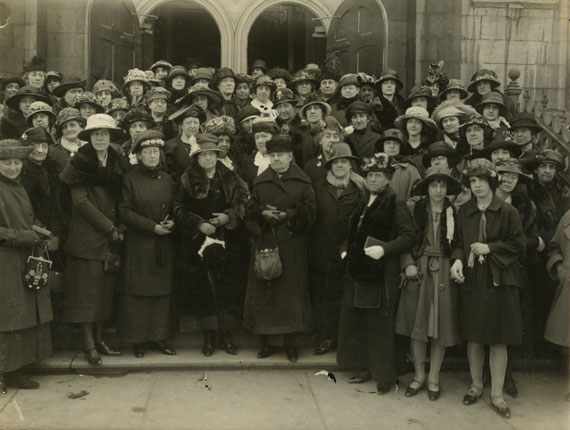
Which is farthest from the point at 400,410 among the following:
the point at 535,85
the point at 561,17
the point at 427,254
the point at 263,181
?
the point at 561,17

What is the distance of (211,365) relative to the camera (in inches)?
→ 246

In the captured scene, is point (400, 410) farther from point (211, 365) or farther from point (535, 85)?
point (535, 85)

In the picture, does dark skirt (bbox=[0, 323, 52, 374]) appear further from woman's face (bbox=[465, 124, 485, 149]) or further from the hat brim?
woman's face (bbox=[465, 124, 485, 149])

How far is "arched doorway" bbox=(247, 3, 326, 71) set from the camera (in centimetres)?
1580

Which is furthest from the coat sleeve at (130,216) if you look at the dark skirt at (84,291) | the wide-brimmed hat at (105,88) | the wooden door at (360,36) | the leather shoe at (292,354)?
the wooden door at (360,36)

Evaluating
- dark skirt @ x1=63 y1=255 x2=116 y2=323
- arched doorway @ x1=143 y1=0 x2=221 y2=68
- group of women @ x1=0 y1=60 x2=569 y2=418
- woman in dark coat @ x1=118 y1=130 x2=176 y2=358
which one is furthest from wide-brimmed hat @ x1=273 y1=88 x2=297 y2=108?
arched doorway @ x1=143 y1=0 x2=221 y2=68

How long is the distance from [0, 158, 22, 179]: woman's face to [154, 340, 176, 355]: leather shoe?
2079mm

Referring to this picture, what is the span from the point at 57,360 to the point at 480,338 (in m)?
3.88

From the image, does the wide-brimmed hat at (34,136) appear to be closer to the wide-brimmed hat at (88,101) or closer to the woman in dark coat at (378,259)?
the wide-brimmed hat at (88,101)

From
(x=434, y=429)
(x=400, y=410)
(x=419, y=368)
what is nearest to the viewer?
(x=434, y=429)

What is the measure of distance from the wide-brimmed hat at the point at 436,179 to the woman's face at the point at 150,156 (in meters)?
2.43

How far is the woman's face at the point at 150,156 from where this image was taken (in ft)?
20.4

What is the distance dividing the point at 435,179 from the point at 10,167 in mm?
3677

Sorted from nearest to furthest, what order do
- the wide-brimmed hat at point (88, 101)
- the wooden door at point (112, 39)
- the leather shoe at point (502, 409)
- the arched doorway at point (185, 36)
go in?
the leather shoe at point (502, 409) < the wide-brimmed hat at point (88, 101) < the wooden door at point (112, 39) < the arched doorway at point (185, 36)
